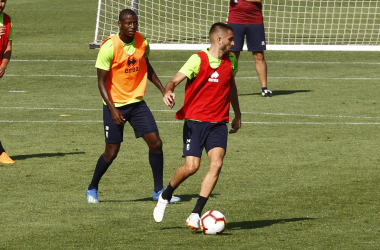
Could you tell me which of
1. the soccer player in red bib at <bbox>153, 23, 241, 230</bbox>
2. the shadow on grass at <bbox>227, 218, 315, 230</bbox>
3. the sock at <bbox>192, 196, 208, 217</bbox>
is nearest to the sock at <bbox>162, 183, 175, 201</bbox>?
the soccer player in red bib at <bbox>153, 23, 241, 230</bbox>

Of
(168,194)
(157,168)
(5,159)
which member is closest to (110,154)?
(157,168)

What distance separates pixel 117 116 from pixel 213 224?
174cm

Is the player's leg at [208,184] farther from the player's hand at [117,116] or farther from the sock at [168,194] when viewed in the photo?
the player's hand at [117,116]

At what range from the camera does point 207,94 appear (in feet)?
23.3

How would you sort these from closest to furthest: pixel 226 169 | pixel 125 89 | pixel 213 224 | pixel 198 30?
pixel 213 224
pixel 125 89
pixel 226 169
pixel 198 30

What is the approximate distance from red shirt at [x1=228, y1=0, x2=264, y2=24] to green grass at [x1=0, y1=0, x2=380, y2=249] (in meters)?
1.53

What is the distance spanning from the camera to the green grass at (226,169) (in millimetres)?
6680

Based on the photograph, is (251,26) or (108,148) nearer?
(108,148)

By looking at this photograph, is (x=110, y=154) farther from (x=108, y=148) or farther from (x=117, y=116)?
(x=117, y=116)

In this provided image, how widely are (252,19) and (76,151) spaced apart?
570 cm

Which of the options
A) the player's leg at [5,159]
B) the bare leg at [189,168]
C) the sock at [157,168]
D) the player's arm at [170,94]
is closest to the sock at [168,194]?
the bare leg at [189,168]

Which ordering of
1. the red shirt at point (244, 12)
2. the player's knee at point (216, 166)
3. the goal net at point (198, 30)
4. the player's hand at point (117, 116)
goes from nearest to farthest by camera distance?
1. the player's knee at point (216, 166)
2. the player's hand at point (117, 116)
3. the red shirt at point (244, 12)
4. the goal net at point (198, 30)

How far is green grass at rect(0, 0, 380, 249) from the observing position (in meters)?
6.68

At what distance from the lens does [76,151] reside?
10602 millimetres
